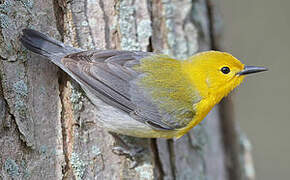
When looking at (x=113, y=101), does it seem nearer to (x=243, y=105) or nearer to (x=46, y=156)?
(x=46, y=156)

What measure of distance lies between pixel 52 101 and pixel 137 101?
27.9 inches

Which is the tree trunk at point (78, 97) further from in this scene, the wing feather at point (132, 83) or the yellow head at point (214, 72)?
the yellow head at point (214, 72)

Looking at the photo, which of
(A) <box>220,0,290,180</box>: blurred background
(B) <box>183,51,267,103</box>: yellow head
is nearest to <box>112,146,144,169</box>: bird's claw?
(B) <box>183,51,267,103</box>: yellow head

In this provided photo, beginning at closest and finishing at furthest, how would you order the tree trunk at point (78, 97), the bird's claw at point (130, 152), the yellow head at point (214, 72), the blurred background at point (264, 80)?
the tree trunk at point (78, 97), the bird's claw at point (130, 152), the yellow head at point (214, 72), the blurred background at point (264, 80)

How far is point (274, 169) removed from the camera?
7.62m

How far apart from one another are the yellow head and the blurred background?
4198mm

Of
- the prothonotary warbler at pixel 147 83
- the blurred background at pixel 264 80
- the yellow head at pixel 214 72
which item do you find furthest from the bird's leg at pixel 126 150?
the blurred background at pixel 264 80

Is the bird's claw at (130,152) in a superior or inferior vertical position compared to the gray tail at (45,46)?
inferior

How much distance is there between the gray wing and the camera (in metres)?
3.05

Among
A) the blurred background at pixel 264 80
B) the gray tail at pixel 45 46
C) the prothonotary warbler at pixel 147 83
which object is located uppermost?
the gray tail at pixel 45 46

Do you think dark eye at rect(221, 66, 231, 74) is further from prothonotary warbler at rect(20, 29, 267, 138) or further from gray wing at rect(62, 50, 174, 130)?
gray wing at rect(62, 50, 174, 130)

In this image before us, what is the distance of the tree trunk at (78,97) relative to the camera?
2726 mm

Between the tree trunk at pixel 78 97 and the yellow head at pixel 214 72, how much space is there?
1.26ft

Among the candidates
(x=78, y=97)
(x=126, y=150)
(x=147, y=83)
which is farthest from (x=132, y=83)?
(x=126, y=150)
